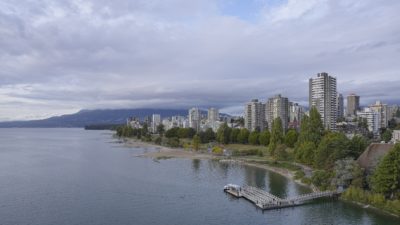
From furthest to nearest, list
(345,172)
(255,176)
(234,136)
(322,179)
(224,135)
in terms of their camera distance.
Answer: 1. (224,135)
2. (234,136)
3. (255,176)
4. (322,179)
5. (345,172)

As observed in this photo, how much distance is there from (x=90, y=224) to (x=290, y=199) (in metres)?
16.1

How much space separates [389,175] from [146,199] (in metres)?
19.7

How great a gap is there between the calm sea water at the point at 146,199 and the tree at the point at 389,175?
2.10m

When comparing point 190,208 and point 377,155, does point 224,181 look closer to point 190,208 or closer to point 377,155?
point 190,208

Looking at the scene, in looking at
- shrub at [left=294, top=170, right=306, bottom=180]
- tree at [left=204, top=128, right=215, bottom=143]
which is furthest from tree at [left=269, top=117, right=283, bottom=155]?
tree at [left=204, top=128, right=215, bottom=143]

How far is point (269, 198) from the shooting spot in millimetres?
34406

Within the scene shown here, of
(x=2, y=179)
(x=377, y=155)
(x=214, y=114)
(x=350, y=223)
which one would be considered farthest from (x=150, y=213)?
(x=214, y=114)

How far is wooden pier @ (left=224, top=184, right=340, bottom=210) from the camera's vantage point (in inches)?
1294

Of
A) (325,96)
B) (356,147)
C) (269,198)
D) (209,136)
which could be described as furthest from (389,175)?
(325,96)

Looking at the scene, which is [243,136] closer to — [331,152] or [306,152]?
[306,152]

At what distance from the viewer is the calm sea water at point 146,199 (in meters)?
29.4

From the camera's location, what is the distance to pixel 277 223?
28.6 m

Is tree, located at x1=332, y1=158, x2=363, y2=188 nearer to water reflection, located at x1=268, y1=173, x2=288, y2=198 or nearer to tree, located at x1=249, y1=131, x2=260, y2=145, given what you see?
water reflection, located at x1=268, y1=173, x2=288, y2=198

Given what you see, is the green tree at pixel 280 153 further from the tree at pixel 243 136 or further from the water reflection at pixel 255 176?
the tree at pixel 243 136
